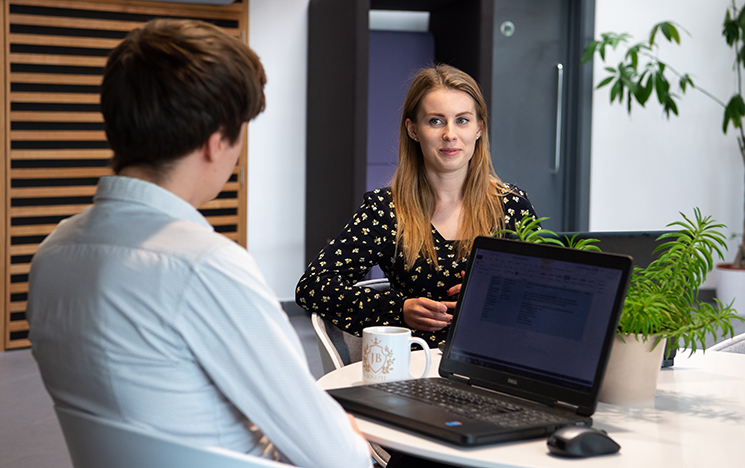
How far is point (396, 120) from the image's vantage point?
4.76m

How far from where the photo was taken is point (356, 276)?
7.35ft

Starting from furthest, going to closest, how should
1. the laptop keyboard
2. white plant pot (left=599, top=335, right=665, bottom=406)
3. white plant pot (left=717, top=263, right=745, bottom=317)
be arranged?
white plant pot (left=717, top=263, right=745, bottom=317) < white plant pot (left=599, top=335, right=665, bottom=406) < the laptop keyboard

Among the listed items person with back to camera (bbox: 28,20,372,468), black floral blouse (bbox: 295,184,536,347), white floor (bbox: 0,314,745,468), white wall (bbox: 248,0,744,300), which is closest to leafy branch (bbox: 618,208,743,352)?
person with back to camera (bbox: 28,20,372,468)

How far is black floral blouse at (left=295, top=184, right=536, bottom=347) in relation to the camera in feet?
6.70

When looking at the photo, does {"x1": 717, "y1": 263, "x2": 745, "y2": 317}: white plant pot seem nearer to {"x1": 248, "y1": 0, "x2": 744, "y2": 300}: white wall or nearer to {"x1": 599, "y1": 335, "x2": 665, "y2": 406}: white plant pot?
{"x1": 248, "y1": 0, "x2": 744, "y2": 300}: white wall

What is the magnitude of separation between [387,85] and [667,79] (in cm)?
224

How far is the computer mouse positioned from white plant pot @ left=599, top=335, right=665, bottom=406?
0.24 m

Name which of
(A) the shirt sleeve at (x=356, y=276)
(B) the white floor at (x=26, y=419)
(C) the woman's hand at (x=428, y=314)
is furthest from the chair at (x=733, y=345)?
(B) the white floor at (x=26, y=419)

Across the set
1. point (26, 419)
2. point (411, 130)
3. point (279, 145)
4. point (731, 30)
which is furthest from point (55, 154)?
point (731, 30)

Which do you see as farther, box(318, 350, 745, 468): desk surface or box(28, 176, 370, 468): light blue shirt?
box(318, 350, 745, 468): desk surface

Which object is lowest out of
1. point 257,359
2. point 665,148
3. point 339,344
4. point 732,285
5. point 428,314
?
point 732,285

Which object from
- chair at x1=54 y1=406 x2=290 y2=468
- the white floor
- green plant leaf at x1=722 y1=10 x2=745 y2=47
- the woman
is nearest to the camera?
chair at x1=54 y1=406 x2=290 y2=468

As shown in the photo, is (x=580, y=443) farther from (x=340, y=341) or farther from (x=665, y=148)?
(x=665, y=148)

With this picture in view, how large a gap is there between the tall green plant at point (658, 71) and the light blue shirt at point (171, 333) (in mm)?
4313
